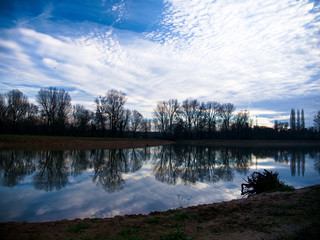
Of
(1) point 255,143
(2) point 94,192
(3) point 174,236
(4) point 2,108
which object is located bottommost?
(2) point 94,192

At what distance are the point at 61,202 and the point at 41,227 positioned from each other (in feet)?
8.31

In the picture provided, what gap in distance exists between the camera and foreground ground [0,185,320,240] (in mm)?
4262

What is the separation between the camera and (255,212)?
19.0ft

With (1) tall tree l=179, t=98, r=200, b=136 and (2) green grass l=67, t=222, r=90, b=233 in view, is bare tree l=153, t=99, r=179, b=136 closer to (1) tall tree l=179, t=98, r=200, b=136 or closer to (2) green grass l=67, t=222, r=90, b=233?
(1) tall tree l=179, t=98, r=200, b=136

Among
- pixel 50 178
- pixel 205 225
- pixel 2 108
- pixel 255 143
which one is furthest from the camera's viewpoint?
pixel 255 143

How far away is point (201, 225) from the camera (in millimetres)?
5004

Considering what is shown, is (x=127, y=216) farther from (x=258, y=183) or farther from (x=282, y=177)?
(x=282, y=177)

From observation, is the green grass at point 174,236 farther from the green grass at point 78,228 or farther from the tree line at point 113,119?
the tree line at point 113,119

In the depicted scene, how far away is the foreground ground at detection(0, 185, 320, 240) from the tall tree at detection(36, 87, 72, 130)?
5306cm

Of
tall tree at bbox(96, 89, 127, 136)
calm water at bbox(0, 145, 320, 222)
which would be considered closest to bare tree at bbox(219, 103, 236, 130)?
tall tree at bbox(96, 89, 127, 136)

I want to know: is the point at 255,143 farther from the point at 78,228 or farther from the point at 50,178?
the point at 78,228

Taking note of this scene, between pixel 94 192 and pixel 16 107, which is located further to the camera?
pixel 16 107

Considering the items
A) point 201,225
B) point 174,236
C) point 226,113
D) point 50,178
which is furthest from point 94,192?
point 226,113

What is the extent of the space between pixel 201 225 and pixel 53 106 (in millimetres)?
56019
